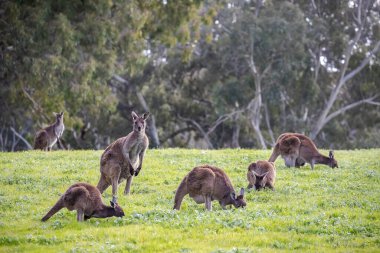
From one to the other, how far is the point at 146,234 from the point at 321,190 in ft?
17.2

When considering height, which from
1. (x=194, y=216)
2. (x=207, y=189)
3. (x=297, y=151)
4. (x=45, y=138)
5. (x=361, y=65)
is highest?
(x=361, y=65)

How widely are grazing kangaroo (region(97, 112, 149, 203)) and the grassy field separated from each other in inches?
13.1

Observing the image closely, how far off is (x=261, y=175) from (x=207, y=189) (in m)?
2.47

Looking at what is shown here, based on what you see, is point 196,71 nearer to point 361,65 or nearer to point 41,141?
point 361,65

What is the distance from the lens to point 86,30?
107ft

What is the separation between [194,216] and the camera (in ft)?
39.1

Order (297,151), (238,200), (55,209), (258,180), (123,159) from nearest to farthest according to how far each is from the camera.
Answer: (55,209) → (238,200) → (123,159) → (258,180) → (297,151)

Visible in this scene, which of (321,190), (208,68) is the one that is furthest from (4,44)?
(321,190)

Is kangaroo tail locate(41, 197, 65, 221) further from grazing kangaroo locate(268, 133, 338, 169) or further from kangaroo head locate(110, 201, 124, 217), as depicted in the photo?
grazing kangaroo locate(268, 133, 338, 169)

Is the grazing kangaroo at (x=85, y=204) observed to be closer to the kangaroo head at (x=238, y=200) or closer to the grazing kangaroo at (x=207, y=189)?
the grazing kangaroo at (x=207, y=189)

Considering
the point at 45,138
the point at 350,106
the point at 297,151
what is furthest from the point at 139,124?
the point at 350,106

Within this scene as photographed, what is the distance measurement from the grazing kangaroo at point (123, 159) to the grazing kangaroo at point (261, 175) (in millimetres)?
2305

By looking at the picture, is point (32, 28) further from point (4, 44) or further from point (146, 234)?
point (146, 234)

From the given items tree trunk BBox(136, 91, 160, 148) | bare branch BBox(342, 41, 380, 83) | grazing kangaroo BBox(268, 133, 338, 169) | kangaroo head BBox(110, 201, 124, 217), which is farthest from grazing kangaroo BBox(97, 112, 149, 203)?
bare branch BBox(342, 41, 380, 83)
